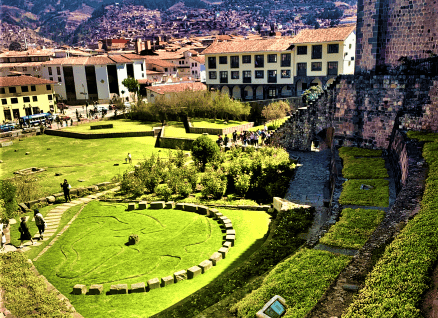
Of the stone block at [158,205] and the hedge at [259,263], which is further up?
the hedge at [259,263]

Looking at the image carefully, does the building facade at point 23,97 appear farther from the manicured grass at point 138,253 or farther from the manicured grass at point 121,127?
the manicured grass at point 138,253

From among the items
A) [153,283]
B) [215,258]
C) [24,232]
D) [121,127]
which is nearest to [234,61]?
[121,127]

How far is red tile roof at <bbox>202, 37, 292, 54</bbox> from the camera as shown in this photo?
53625 mm

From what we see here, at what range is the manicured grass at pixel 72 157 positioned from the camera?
1062 inches

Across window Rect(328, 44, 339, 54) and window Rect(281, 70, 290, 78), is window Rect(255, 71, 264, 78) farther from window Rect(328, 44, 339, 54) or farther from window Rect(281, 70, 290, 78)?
window Rect(328, 44, 339, 54)

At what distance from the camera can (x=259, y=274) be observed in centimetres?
1160

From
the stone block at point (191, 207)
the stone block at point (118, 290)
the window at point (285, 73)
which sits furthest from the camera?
the window at point (285, 73)

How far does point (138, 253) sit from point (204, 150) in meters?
11.5

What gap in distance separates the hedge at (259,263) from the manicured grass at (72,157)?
15.0m

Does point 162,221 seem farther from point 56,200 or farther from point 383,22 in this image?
point 383,22

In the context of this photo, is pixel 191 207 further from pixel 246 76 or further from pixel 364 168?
pixel 246 76

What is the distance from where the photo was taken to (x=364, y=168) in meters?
17.2

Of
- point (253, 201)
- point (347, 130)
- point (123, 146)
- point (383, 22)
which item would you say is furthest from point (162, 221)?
point (123, 146)

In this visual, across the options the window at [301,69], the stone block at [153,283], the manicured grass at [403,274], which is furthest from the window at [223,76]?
the manicured grass at [403,274]
